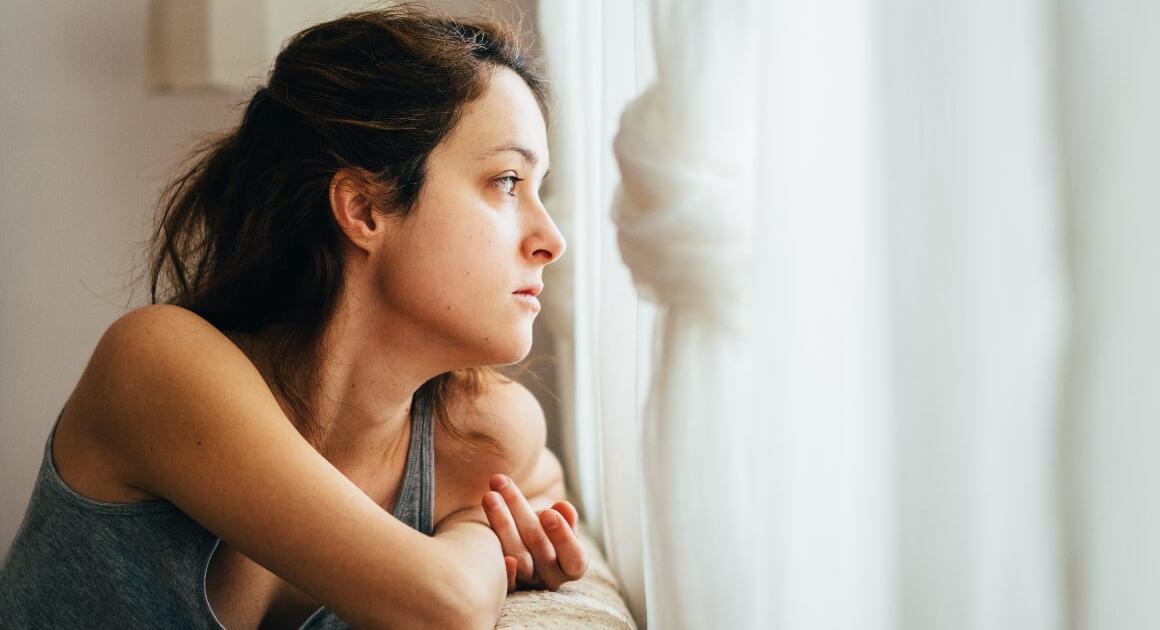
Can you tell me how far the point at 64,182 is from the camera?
1.75m

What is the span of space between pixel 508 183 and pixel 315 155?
192mm

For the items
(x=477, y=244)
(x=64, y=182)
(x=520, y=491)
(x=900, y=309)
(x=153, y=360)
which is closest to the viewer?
(x=900, y=309)

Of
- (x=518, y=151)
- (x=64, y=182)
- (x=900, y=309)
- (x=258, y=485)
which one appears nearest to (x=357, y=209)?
(x=518, y=151)

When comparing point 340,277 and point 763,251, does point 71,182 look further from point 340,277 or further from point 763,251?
point 763,251

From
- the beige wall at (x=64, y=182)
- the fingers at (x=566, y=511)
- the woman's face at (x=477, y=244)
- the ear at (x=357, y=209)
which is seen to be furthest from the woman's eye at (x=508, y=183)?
the beige wall at (x=64, y=182)

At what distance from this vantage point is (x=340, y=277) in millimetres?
981

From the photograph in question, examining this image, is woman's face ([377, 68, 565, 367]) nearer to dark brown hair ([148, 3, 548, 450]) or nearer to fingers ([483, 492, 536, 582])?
dark brown hair ([148, 3, 548, 450])

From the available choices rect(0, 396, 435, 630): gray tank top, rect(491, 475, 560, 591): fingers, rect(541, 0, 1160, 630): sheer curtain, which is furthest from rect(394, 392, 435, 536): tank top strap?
rect(541, 0, 1160, 630): sheer curtain

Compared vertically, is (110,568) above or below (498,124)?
below

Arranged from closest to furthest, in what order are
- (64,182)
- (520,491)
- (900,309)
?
(900,309) < (520,491) < (64,182)

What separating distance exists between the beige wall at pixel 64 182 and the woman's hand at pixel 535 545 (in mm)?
1015

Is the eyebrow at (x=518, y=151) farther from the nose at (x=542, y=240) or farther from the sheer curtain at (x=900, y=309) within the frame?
the sheer curtain at (x=900, y=309)

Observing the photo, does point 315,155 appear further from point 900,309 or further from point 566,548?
point 900,309

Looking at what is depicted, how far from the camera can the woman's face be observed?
3.08 feet
